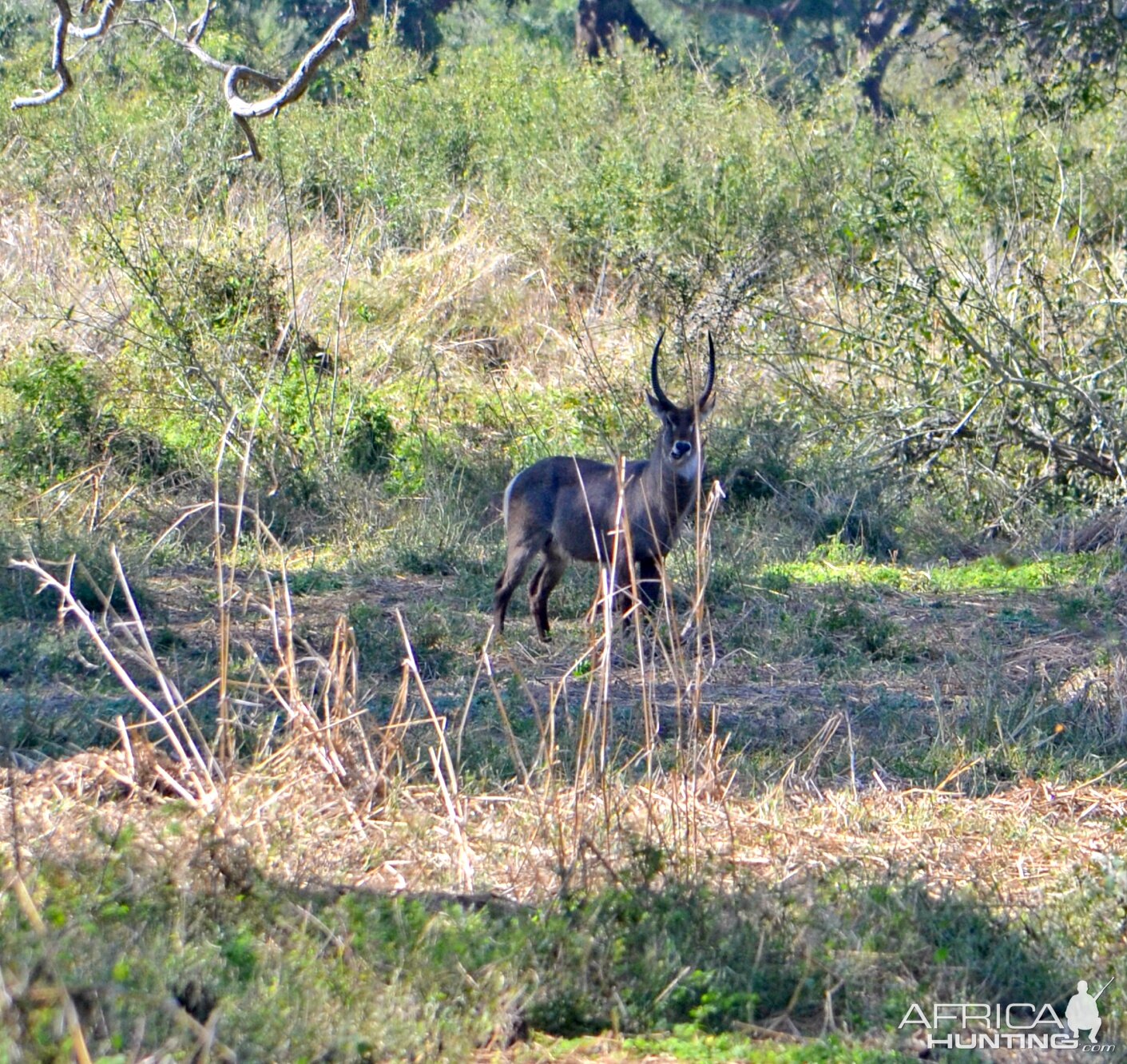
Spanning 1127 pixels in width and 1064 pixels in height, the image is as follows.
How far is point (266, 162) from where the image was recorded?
47.5ft

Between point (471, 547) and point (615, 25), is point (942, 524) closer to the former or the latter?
→ point (471, 547)

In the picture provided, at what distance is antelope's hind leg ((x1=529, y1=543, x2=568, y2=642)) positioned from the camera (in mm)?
7656

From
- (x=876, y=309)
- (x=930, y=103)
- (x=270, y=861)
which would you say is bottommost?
(x=270, y=861)

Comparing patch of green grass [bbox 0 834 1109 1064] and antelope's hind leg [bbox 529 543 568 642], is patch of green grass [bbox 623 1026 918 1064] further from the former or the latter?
antelope's hind leg [bbox 529 543 568 642]

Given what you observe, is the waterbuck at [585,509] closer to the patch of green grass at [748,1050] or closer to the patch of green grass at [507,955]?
the patch of green grass at [507,955]

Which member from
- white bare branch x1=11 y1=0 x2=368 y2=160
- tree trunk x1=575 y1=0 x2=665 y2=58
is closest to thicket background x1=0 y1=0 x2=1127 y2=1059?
white bare branch x1=11 y1=0 x2=368 y2=160

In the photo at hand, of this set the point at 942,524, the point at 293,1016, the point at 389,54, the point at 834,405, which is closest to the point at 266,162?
the point at 389,54

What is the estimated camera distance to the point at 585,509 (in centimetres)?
770

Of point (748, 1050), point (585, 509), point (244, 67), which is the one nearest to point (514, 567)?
point (585, 509)

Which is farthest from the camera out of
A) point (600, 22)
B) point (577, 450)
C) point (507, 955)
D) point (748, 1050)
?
point (600, 22)

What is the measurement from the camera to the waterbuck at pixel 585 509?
25.1 feet

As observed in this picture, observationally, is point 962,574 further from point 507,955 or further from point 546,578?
point 507,955

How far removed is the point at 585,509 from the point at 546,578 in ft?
1.47

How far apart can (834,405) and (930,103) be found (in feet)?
33.4
